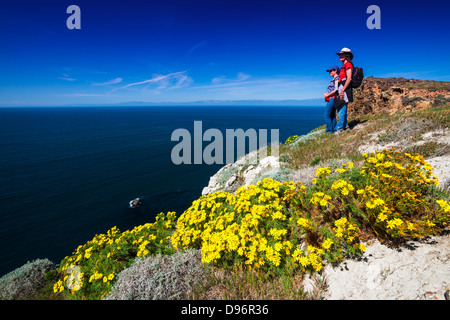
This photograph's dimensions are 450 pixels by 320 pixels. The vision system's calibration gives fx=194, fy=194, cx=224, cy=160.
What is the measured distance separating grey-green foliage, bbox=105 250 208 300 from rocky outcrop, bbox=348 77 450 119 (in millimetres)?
19015

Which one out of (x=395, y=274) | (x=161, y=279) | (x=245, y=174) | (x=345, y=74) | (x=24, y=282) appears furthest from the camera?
(x=245, y=174)

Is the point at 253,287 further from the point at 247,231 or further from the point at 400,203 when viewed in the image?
the point at 400,203

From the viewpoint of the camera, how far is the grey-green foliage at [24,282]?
6992 mm

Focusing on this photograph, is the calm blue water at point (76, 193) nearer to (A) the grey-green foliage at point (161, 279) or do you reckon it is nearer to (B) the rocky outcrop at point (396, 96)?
(A) the grey-green foliage at point (161, 279)

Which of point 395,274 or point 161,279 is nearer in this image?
point 395,274

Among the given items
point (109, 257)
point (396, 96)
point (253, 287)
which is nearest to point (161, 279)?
point (253, 287)

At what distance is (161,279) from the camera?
3.43 m

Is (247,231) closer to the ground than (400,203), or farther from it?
closer to the ground

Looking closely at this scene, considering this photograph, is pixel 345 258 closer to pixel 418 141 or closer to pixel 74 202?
pixel 418 141

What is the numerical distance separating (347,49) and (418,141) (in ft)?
15.6

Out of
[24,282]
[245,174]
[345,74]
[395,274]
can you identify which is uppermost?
[345,74]

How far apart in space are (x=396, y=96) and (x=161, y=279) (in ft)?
70.0

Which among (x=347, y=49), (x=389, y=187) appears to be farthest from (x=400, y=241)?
(x=347, y=49)
